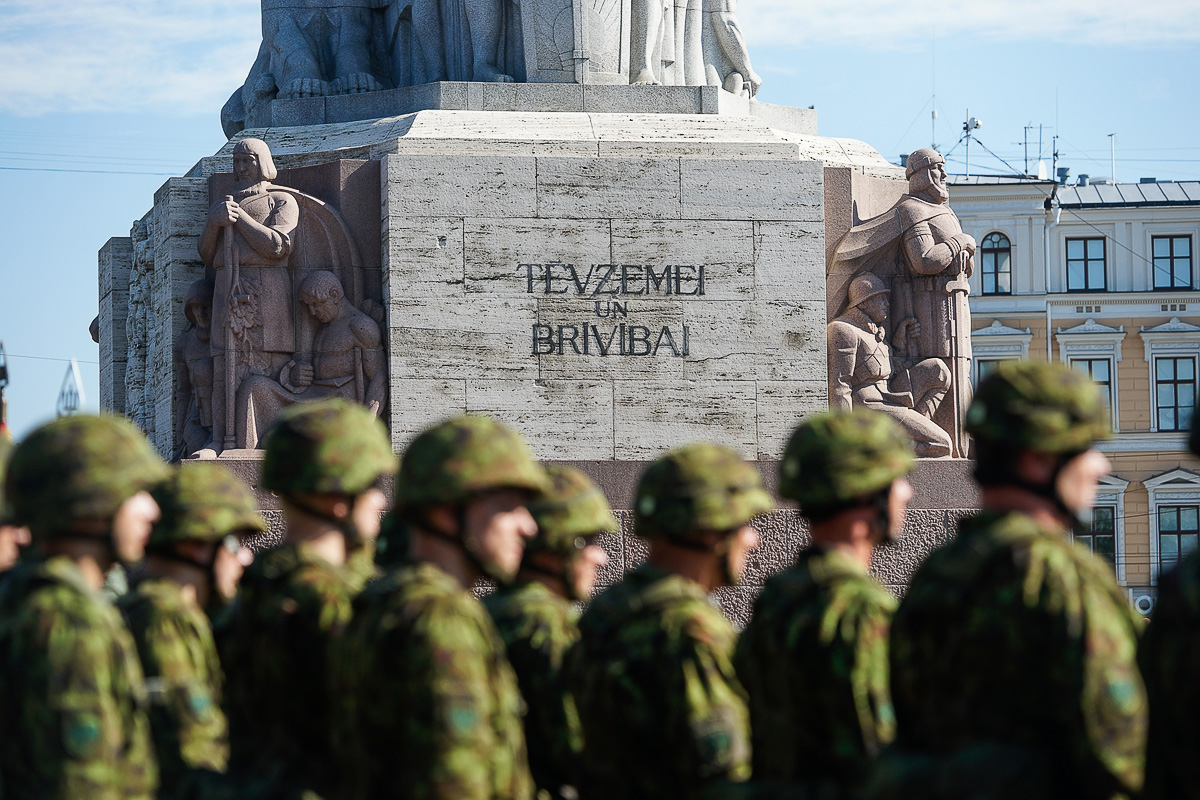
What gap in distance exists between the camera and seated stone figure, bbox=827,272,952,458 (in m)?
13.4

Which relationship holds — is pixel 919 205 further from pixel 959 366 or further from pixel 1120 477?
pixel 1120 477

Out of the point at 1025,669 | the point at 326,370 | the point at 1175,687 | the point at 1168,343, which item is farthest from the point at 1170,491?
the point at 1175,687

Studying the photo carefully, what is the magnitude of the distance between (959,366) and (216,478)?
26.4 ft

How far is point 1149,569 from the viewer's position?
158ft

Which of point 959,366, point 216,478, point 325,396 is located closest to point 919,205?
point 959,366

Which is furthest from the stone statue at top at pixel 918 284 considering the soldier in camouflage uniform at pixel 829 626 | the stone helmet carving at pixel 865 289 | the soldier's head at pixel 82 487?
the soldier's head at pixel 82 487

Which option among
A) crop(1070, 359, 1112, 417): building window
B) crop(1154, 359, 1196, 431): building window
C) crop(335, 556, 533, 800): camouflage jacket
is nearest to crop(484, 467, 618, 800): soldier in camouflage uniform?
crop(335, 556, 533, 800): camouflage jacket

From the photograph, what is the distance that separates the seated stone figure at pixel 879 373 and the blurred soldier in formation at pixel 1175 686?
8948 mm

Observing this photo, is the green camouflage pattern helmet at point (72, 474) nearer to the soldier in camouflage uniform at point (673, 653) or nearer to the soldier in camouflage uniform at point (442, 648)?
the soldier in camouflage uniform at point (442, 648)

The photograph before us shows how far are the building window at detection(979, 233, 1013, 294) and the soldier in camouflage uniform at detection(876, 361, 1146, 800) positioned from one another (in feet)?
152

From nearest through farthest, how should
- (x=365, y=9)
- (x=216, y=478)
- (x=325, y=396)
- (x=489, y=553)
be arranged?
(x=489, y=553) < (x=216, y=478) < (x=325, y=396) < (x=365, y=9)

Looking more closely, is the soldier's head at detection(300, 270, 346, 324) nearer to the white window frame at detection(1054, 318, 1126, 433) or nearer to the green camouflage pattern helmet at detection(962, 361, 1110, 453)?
the green camouflage pattern helmet at detection(962, 361, 1110, 453)

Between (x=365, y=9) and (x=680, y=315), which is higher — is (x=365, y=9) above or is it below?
above

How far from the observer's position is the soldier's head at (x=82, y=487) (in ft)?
16.9
